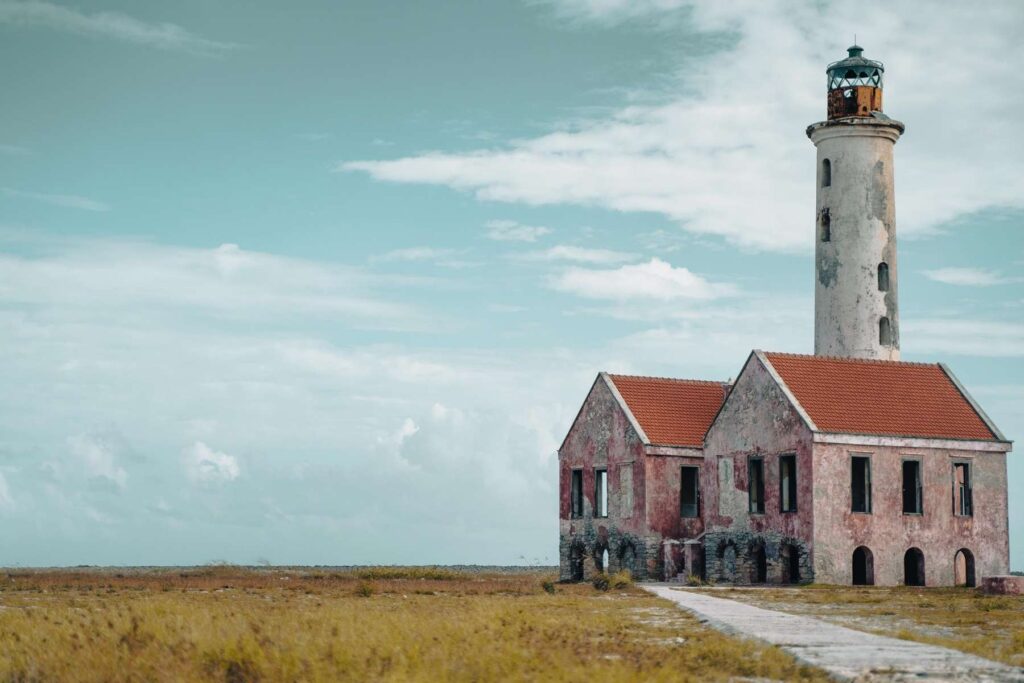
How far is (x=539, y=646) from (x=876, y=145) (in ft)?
116

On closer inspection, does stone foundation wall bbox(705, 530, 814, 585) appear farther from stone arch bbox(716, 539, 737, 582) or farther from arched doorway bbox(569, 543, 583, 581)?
arched doorway bbox(569, 543, 583, 581)

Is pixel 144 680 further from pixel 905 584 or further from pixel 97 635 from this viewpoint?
pixel 905 584

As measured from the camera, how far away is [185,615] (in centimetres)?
1955

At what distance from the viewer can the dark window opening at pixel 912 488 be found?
128ft

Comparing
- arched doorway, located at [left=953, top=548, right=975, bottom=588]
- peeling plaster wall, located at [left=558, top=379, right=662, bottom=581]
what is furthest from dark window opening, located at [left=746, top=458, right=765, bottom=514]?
arched doorway, located at [left=953, top=548, right=975, bottom=588]

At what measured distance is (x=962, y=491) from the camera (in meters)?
40.2

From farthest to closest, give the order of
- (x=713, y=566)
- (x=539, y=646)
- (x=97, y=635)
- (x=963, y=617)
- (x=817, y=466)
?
1. (x=713, y=566)
2. (x=817, y=466)
3. (x=963, y=617)
4. (x=97, y=635)
5. (x=539, y=646)

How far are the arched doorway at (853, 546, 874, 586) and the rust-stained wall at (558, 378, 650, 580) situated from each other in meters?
6.80

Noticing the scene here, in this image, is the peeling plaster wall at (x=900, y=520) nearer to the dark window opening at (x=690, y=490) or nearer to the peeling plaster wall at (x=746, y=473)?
the peeling plaster wall at (x=746, y=473)

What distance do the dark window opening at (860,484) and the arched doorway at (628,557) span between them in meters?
7.63

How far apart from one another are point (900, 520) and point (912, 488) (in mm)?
1376

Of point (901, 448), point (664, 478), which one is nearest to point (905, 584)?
point (901, 448)

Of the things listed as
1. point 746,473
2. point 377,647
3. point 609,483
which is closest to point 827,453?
point 746,473

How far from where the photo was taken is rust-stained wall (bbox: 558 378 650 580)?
4312 centimetres
